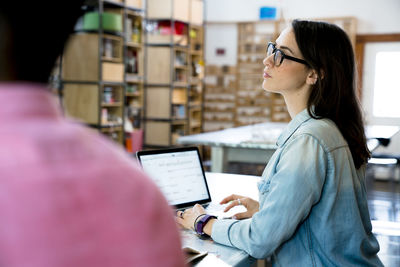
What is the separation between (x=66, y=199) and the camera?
48cm

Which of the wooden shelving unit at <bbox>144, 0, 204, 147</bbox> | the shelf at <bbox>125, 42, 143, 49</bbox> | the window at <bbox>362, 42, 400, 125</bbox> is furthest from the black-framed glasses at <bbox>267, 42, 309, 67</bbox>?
the window at <bbox>362, 42, 400, 125</bbox>

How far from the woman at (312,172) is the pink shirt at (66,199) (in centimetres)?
96

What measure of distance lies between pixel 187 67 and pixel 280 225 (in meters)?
7.84

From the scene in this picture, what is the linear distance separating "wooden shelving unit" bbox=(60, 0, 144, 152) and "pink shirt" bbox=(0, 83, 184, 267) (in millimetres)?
5998

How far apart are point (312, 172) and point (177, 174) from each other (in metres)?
0.69

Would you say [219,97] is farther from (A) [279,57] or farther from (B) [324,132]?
(B) [324,132]

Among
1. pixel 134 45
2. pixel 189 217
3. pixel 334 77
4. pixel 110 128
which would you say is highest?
pixel 134 45

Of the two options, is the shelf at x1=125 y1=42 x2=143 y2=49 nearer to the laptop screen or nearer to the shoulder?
the laptop screen

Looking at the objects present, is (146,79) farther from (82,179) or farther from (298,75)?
(82,179)

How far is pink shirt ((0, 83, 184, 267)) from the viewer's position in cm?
46

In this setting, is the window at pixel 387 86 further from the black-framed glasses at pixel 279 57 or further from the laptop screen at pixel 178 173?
the black-framed glasses at pixel 279 57

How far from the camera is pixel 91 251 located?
480 millimetres

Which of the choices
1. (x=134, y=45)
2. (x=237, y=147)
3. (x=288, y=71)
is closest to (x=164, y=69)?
(x=134, y=45)

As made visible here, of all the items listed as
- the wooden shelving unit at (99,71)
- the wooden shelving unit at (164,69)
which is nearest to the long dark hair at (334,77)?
the wooden shelving unit at (99,71)
